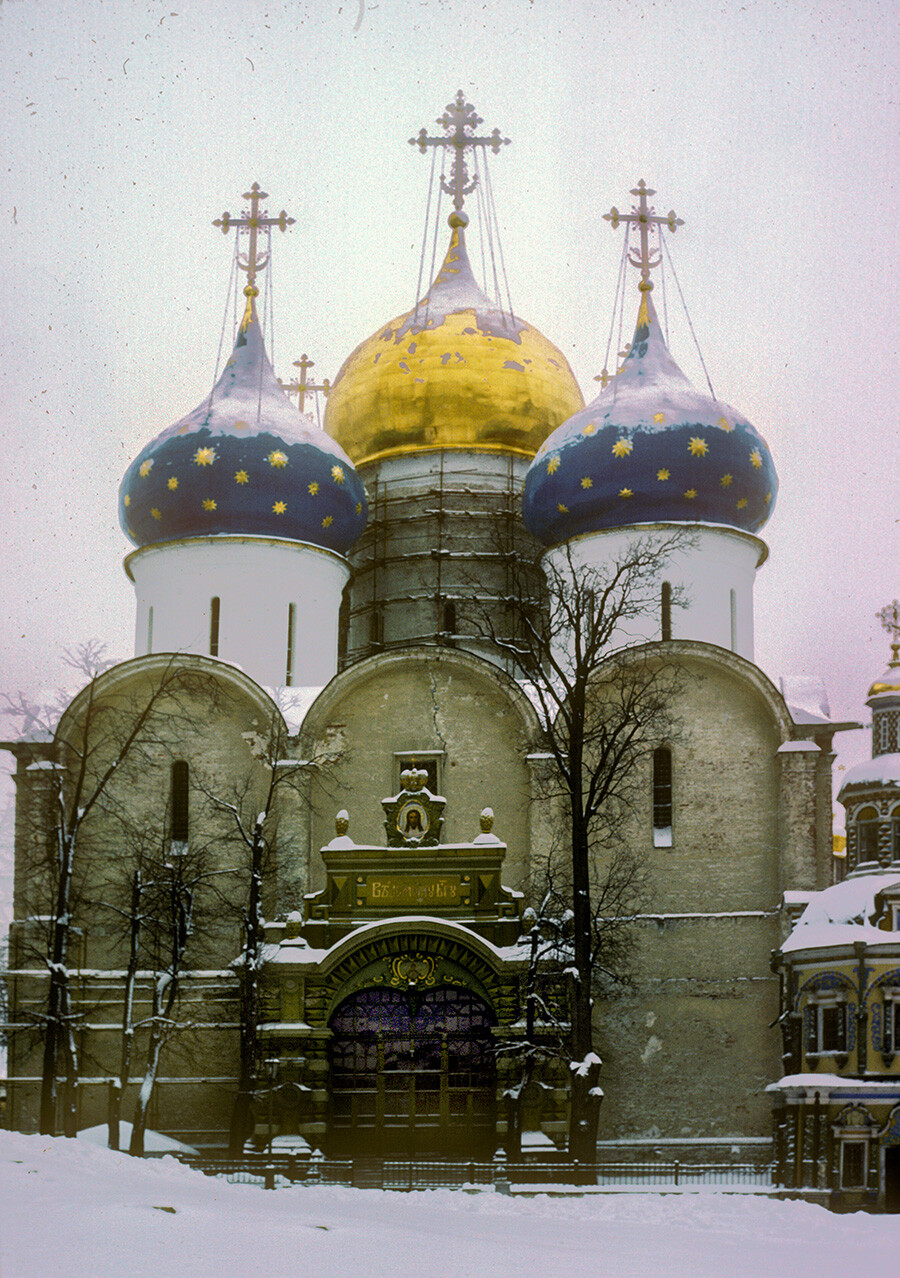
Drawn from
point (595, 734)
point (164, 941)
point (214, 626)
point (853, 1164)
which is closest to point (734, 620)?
point (595, 734)

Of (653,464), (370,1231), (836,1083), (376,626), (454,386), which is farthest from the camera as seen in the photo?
(454,386)

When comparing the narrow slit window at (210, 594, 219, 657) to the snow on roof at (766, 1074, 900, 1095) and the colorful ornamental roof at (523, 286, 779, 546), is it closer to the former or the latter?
the colorful ornamental roof at (523, 286, 779, 546)

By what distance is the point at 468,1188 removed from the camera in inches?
693

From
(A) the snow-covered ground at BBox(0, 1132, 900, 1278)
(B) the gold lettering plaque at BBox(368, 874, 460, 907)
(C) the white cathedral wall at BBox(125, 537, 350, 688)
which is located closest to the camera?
(A) the snow-covered ground at BBox(0, 1132, 900, 1278)

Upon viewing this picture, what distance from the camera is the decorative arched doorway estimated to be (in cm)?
2238

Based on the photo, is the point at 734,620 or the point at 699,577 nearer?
the point at 699,577

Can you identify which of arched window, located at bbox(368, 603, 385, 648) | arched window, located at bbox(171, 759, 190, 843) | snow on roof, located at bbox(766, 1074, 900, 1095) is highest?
arched window, located at bbox(368, 603, 385, 648)

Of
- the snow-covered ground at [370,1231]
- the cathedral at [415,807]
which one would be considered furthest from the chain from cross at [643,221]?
the snow-covered ground at [370,1231]

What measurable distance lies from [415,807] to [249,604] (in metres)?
5.30

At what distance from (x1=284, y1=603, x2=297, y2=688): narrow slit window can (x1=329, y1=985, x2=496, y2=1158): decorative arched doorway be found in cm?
572

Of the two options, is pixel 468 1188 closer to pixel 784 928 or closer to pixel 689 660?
pixel 784 928

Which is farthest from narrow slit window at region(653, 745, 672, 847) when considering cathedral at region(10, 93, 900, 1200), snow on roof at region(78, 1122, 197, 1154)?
snow on roof at region(78, 1122, 197, 1154)

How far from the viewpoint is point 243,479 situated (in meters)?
26.8

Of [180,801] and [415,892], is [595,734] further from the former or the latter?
[180,801]
